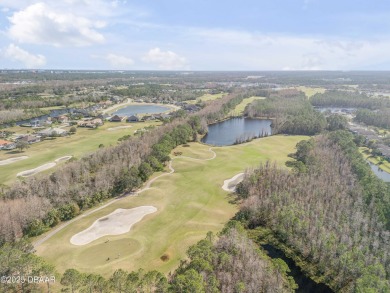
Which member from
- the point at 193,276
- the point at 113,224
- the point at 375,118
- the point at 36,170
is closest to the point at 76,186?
the point at 113,224

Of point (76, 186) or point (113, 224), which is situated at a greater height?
point (76, 186)

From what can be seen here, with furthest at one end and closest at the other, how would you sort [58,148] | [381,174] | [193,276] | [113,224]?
[58,148] < [381,174] < [113,224] < [193,276]

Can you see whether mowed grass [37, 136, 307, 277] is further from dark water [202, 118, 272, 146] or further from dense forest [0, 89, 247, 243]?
dark water [202, 118, 272, 146]

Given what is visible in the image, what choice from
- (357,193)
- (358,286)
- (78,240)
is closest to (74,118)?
(78,240)

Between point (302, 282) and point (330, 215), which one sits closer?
point (302, 282)

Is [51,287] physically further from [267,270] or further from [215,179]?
[215,179]

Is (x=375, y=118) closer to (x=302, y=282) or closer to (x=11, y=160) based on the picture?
(x=302, y=282)
